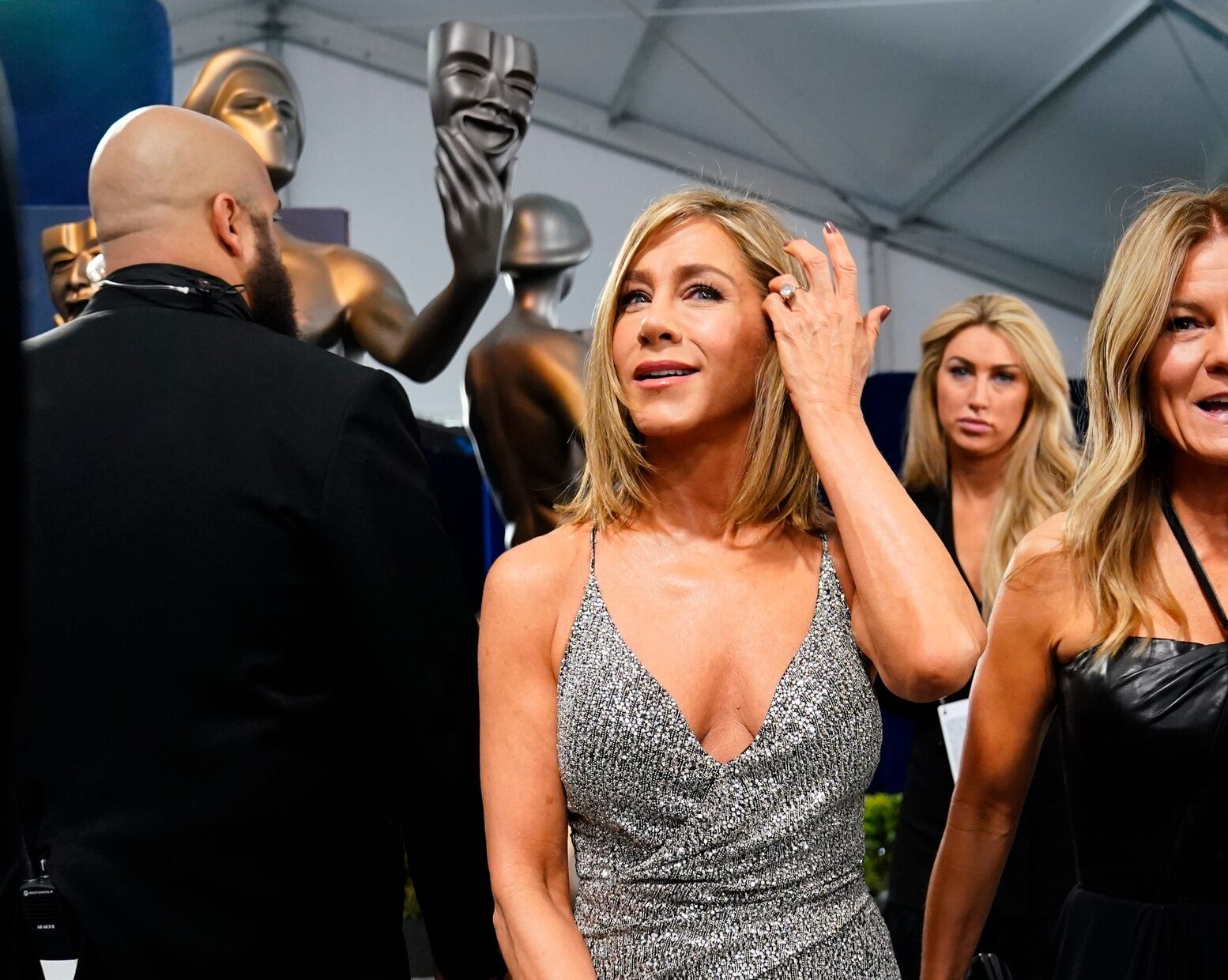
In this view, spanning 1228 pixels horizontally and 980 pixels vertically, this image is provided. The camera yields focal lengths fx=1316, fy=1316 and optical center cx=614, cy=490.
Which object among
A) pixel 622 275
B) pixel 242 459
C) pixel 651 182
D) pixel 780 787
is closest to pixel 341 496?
pixel 242 459

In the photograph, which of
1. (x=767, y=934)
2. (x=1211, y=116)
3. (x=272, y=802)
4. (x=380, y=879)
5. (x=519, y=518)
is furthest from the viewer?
(x=1211, y=116)

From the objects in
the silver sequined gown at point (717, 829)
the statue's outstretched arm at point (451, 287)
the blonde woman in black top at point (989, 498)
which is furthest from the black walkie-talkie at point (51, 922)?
the statue's outstretched arm at point (451, 287)

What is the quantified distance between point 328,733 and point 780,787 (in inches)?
22.3

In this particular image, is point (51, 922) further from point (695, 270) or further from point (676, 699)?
point (695, 270)

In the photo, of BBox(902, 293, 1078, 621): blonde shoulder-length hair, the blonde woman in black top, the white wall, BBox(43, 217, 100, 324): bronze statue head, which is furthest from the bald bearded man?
the white wall

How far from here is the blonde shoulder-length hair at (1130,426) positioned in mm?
1646

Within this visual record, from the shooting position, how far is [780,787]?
4.91 ft

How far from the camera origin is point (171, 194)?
1773mm

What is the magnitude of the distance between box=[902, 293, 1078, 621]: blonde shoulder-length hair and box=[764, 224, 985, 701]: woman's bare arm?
1210 mm

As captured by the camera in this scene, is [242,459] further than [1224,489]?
No

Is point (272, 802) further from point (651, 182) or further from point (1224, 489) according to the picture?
point (651, 182)

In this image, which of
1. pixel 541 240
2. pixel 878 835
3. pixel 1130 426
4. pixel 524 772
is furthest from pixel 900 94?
pixel 524 772

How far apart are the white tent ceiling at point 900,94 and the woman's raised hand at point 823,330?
3171 millimetres

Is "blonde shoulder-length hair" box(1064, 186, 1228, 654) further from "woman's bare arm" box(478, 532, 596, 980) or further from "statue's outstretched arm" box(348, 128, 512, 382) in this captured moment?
"statue's outstretched arm" box(348, 128, 512, 382)
